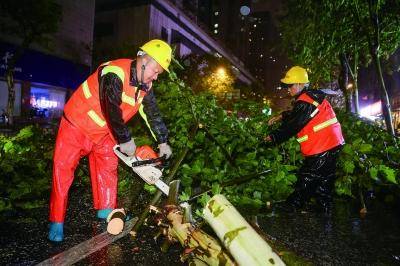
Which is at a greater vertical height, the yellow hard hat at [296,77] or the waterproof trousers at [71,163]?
the yellow hard hat at [296,77]

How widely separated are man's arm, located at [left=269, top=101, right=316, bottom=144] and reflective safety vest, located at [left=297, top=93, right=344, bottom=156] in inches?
3.3

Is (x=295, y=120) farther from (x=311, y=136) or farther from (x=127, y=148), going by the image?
(x=127, y=148)

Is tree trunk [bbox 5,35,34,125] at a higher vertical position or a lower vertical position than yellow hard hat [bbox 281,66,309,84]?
higher

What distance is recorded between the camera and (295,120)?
4.29 metres

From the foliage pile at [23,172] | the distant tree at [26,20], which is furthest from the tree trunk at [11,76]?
the foliage pile at [23,172]

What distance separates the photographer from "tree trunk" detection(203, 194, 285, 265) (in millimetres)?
1988

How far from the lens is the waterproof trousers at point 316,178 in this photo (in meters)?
4.46

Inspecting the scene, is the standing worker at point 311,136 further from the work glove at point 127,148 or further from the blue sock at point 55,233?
the blue sock at point 55,233

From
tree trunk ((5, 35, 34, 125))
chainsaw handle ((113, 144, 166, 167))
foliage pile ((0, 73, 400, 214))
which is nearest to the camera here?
chainsaw handle ((113, 144, 166, 167))

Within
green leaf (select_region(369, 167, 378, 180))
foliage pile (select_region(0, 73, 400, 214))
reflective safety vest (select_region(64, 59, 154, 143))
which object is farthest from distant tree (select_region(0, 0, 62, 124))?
green leaf (select_region(369, 167, 378, 180))

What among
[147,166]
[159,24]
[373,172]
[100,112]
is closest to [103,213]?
[147,166]

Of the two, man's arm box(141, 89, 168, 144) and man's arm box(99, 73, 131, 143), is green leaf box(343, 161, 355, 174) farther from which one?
man's arm box(99, 73, 131, 143)

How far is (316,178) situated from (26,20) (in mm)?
17775

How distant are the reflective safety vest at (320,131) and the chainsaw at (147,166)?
2207 mm
